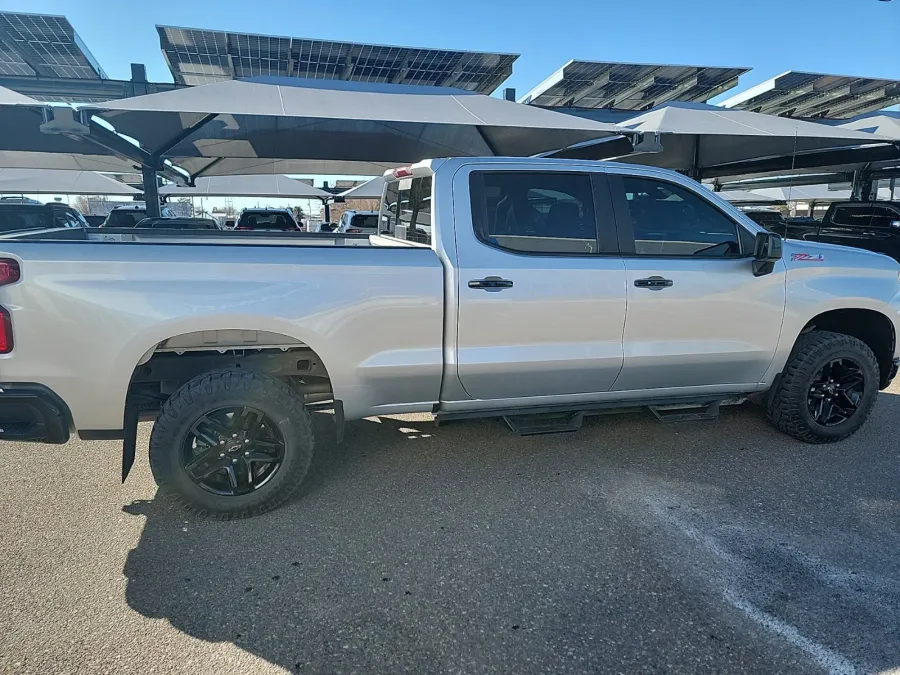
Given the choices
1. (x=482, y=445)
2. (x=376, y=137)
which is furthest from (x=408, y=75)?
(x=482, y=445)

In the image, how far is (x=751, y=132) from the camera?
859cm

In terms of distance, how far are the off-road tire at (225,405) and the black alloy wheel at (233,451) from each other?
1.5 inches

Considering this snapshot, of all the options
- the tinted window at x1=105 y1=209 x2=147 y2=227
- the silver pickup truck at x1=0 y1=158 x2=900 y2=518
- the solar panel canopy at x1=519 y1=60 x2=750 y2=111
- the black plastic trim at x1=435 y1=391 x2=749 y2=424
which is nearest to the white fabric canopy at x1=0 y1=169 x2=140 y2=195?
the tinted window at x1=105 y1=209 x2=147 y2=227

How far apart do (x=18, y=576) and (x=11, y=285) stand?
4.44 ft

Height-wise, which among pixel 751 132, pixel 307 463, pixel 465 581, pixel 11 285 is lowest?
pixel 465 581

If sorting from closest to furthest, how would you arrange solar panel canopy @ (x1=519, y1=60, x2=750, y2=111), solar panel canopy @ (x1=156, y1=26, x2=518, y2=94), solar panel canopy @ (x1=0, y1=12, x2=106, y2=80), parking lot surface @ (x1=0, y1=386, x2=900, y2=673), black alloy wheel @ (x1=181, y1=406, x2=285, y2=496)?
parking lot surface @ (x1=0, y1=386, x2=900, y2=673), black alloy wheel @ (x1=181, y1=406, x2=285, y2=496), solar panel canopy @ (x1=0, y1=12, x2=106, y2=80), solar panel canopy @ (x1=156, y1=26, x2=518, y2=94), solar panel canopy @ (x1=519, y1=60, x2=750, y2=111)

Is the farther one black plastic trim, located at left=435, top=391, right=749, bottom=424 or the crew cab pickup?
the crew cab pickup

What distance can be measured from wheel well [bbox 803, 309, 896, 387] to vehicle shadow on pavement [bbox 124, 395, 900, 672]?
73cm

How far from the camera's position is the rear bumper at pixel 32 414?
9.58 ft

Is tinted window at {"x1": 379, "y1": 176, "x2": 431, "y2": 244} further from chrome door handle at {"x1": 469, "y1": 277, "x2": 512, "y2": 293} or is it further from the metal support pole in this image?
the metal support pole

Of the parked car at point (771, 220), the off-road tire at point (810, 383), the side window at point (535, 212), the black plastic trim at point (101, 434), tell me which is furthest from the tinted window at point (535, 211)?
the parked car at point (771, 220)

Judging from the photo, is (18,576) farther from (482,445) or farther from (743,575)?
(743,575)

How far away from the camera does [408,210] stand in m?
4.34

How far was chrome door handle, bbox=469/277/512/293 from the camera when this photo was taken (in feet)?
11.2
